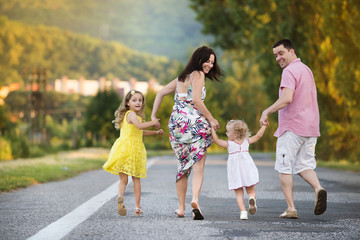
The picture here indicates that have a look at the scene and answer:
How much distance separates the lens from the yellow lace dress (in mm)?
6887

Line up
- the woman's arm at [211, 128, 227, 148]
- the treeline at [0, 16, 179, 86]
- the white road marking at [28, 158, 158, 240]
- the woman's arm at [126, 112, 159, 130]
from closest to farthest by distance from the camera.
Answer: the white road marking at [28, 158, 158, 240] → the woman's arm at [211, 128, 227, 148] → the woman's arm at [126, 112, 159, 130] → the treeline at [0, 16, 179, 86]

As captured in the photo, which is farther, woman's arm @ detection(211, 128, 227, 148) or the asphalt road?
woman's arm @ detection(211, 128, 227, 148)

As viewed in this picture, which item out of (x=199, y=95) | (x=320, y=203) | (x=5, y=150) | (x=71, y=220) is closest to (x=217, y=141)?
(x=199, y=95)

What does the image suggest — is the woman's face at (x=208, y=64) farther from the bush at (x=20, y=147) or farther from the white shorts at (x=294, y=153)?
the bush at (x=20, y=147)

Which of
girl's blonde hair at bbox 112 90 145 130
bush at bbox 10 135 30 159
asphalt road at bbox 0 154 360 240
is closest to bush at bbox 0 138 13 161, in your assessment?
bush at bbox 10 135 30 159

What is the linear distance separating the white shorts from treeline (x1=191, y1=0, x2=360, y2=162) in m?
10.3

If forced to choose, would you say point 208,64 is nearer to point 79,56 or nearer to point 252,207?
point 252,207

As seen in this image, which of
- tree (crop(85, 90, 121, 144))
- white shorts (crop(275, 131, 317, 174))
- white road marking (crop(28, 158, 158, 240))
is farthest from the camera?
tree (crop(85, 90, 121, 144))

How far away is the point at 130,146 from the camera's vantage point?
6973 millimetres

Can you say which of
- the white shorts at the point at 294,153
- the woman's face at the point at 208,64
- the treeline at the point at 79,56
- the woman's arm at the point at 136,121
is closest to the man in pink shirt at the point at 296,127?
the white shorts at the point at 294,153

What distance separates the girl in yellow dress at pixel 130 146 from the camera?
22.6 ft

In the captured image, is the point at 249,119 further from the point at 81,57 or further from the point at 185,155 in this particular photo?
the point at 81,57

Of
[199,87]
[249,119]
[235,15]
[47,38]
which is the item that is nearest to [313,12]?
[235,15]

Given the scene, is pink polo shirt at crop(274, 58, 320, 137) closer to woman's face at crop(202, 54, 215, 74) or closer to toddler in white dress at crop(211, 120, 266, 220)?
toddler in white dress at crop(211, 120, 266, 220)
